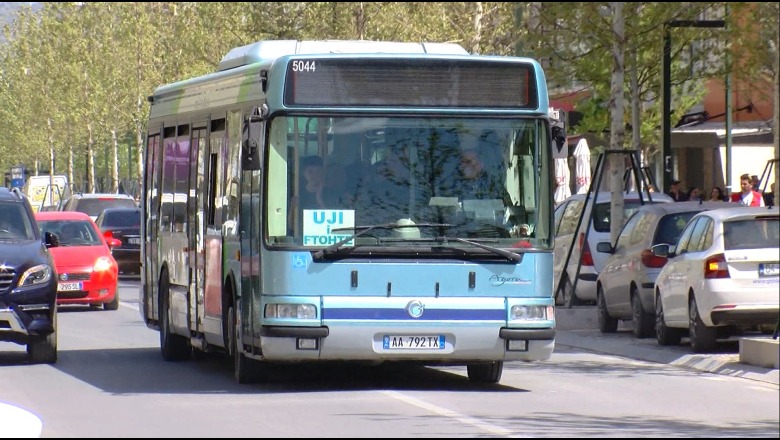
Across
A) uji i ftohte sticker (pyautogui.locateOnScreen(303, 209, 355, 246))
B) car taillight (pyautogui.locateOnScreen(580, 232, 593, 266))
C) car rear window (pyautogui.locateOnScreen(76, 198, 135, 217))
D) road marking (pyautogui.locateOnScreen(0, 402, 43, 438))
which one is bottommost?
road marking (pyautogui.locateOnScreen(0, 402, 43, 438))

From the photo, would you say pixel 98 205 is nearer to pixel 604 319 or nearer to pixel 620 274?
pixel 604 319

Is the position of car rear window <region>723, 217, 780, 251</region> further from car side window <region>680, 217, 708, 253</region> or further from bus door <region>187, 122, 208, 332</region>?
bus door <region>187, 122, 208, 332</region>

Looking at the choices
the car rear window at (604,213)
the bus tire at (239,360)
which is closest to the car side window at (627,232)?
the car rear window at (604,213)

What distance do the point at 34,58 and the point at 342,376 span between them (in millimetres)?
74639

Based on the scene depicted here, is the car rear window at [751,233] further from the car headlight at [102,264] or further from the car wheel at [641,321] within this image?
the car headlight at [102,264]

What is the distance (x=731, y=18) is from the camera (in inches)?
811

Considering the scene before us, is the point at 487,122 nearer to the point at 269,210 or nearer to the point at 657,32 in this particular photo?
the point at 269,210

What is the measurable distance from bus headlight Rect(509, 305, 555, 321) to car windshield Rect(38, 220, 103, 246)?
16.0 m

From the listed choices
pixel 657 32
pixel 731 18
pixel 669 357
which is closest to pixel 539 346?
pixel 669 357

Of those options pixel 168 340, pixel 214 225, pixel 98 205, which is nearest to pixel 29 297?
pixel 168 340

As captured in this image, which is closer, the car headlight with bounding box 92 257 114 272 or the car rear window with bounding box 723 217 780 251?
the car rear window with bounding box 723 217 780 251

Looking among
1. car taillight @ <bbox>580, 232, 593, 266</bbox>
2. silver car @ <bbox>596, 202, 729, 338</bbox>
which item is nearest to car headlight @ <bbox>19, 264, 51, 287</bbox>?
silver car @ <bbox>596, 202, 729, 338</bbox>

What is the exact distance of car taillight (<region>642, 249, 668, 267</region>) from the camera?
21.2 m

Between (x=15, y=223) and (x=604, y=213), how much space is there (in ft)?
34.6
